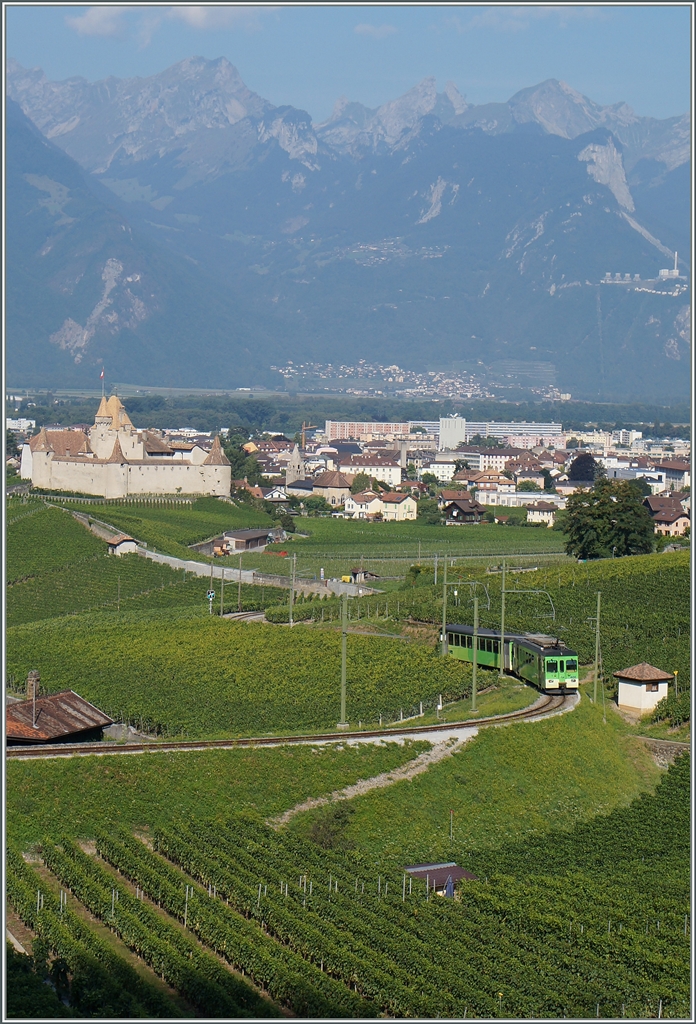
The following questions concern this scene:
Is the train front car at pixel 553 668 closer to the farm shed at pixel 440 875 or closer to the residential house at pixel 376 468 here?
the farm shed at pixel 440 875

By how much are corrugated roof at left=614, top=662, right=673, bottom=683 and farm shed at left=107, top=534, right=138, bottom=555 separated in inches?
1361

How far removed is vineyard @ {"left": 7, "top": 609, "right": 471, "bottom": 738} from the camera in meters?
37.7

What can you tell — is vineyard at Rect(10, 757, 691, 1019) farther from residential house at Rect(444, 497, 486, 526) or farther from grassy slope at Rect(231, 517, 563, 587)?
residential house at Rect(444, 497, 486, 526)

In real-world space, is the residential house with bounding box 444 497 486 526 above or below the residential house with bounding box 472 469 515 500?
below

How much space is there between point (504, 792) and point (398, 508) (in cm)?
7190

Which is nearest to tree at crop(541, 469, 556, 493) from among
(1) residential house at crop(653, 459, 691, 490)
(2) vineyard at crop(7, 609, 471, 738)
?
(1) residential house at crop(653, 459, 691, 490)

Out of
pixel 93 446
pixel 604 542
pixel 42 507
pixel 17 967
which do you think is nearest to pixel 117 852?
pixel 17 967

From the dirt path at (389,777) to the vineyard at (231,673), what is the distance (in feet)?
12.9

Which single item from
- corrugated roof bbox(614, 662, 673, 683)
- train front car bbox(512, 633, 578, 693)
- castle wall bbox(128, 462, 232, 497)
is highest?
castle wall bbox(128, 462, 232, 497)

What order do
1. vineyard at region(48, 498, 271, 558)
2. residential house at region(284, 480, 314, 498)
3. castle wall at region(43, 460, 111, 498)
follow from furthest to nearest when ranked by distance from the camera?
residential house at region(284, 480, 314, 498) → castle wall at region(43, 460, 111, 498) → vineyard at region(48, 498, 271, 558)

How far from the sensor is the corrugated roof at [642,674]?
39.9 meters

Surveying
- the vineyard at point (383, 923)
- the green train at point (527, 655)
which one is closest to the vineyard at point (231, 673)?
the green train at point (527, 655)

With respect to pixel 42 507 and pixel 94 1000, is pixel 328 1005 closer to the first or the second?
pixel 94 1000

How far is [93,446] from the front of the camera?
103062 millimetres
